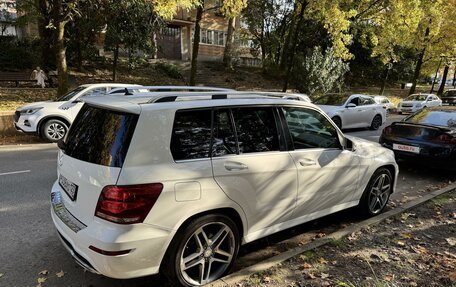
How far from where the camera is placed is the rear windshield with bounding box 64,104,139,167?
291 centimetres

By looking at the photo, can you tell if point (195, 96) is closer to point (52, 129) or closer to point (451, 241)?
point (451, 241)

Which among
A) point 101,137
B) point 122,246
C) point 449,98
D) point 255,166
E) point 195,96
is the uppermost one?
point 195,96

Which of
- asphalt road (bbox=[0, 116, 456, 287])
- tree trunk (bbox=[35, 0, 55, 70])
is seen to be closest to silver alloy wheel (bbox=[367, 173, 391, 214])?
asphalt road (bbox=[0, 116, 456, 287])

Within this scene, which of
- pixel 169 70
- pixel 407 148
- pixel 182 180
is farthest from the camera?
pixel 169 70

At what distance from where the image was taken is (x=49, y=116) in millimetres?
10383

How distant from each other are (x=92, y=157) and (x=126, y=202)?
563mm

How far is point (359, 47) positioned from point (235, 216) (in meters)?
34.9

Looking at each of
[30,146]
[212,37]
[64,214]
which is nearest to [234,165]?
[64,214]

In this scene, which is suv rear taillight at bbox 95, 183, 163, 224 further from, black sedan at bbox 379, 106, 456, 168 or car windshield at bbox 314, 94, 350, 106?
car windshield at bbox 314, 94, 350, 106

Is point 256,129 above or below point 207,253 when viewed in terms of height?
above

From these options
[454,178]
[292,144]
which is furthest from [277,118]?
[454,178]

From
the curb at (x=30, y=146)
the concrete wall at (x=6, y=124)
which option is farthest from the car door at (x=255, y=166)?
the concrete wall at (x=6, y=124)

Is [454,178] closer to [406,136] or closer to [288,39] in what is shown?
[406,136]

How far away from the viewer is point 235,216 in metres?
3.46
